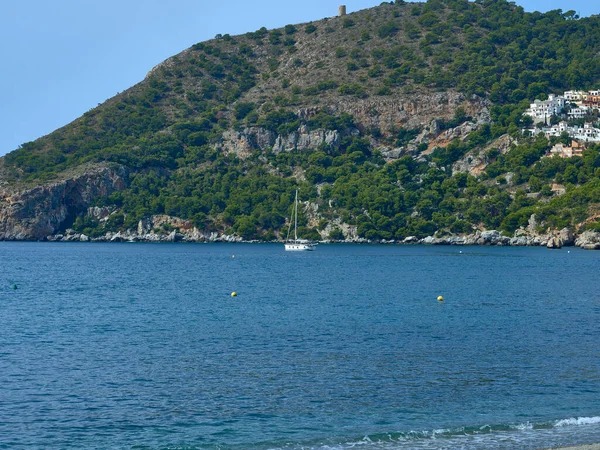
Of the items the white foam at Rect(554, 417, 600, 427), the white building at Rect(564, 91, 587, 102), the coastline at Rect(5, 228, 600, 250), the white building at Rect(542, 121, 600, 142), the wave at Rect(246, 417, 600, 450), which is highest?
the white building at Rect(564, 91, 587, 102)

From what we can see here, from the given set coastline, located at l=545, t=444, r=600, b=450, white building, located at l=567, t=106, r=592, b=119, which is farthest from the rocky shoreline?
coastline, located at l=545, t=444, r=600, b=450

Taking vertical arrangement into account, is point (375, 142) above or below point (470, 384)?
above

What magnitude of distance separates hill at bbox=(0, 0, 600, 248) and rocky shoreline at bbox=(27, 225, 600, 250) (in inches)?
22.6

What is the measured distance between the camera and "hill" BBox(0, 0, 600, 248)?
143m

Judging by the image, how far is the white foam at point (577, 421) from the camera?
22.5 meters

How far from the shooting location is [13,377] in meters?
27.6

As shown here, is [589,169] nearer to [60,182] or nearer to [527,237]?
[527,237]

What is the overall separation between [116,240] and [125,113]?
50.6m

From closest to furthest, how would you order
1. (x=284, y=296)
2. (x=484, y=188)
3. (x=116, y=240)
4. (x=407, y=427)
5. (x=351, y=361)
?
1. (x=407, y=427)
2. (x=351, y=361)
3. (x=284, y=296)
4. (x=484, y=188)
5. (x=116, y=240)

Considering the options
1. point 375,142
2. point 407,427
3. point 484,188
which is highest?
point 375,142

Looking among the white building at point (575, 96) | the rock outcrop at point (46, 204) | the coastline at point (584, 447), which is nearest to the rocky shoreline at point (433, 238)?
the rock outcrop at point (46, 204)

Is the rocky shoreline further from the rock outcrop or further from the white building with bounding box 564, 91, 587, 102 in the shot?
the white building with bounding box 564, 91, 587, 102

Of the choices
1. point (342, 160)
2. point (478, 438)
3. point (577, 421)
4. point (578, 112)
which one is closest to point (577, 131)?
point (578, 112)

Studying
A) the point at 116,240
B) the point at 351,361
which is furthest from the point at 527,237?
the point at 351,361
